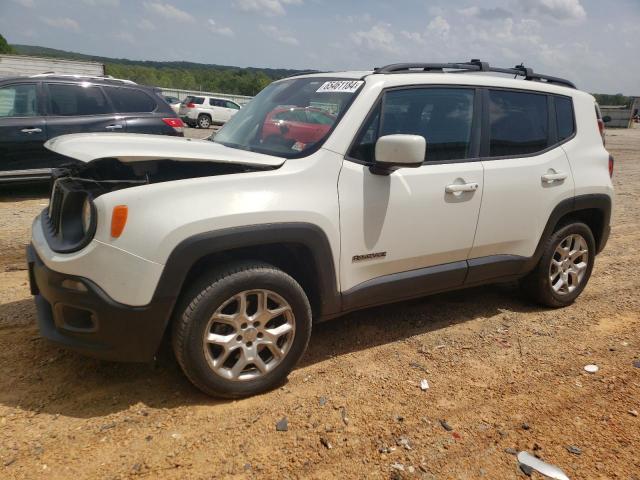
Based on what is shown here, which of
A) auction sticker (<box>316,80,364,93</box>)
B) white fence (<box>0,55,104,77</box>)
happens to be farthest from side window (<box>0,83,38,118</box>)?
white fence (<box>0,55,104,77</box>)

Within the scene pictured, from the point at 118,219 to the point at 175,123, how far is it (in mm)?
6209

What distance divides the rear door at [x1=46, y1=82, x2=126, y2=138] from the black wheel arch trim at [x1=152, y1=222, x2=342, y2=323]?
229 inches

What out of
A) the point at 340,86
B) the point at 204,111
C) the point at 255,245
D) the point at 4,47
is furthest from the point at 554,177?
the point at 4,47

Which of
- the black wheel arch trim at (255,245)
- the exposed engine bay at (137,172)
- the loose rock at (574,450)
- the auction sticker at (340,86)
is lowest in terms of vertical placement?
the loose rock at (574,450)

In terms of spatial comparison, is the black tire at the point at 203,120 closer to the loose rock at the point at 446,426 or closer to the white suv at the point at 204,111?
the white suv at the point at 204,111

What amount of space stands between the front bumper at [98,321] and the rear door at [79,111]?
5.50 meters

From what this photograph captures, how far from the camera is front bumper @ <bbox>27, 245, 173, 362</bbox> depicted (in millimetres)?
2441

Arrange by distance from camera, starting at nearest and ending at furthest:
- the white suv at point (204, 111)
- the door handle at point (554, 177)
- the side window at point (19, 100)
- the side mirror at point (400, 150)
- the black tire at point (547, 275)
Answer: the side mirror at point (400, 150)
the door handle at point (554, 177)
the black tire at point (547, 275)
the side window at point (19, 100)
the white suv at point (204, 111)

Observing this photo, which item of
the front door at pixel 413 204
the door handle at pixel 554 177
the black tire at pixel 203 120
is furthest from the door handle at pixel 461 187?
the black tire at pixel 203 120

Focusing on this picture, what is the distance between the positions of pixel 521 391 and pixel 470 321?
1.01 meters

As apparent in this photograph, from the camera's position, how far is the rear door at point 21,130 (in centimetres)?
707

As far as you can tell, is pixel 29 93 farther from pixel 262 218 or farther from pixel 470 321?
pixel 470 321

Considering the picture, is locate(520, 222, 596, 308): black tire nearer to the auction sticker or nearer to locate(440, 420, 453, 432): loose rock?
locate(440, 420, 453, 432): loose rock

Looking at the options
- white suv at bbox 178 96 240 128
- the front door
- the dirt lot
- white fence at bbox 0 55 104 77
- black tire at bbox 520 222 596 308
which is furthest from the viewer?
white suv at bbox 178 96 240 128
